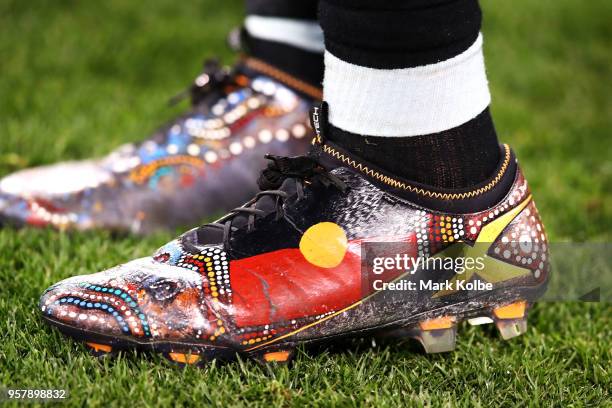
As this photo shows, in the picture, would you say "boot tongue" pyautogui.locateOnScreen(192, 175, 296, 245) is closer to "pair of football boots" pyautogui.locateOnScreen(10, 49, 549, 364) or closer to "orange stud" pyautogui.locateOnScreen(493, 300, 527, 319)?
"pair of football boots" pyautogui.locateOnScreen(10, 49, 549, 364)

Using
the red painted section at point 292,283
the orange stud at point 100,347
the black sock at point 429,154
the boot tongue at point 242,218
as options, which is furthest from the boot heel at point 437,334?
the orange stud at point 100,347

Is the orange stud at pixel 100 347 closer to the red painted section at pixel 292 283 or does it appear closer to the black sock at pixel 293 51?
the red painted section at pixel 292 283

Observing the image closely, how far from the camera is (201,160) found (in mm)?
2072

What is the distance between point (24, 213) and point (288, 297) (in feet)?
2.94

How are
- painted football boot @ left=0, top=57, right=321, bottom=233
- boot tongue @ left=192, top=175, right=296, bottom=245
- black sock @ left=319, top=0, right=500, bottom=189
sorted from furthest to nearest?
painted football boot @ left=0, top=57, right=321, bottom=233 < boot tongue @ left=192, top=175, right=296, bottom=245 < black sock @ left=319, top=0, right=500, bottom=189

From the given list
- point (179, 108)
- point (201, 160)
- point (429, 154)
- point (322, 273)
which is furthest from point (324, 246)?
point (179, 108)

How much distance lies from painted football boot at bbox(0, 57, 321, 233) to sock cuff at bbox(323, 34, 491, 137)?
65 cm

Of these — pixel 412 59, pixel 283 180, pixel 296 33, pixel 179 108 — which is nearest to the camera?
pixel 412 59

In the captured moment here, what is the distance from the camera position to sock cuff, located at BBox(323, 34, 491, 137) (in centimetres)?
137

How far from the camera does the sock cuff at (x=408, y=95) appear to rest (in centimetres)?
137

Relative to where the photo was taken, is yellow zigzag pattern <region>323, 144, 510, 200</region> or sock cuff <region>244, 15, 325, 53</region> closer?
yellow zigzag pattern <region>323, 144, 510, 200</region>

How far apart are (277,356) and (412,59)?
1.97ft

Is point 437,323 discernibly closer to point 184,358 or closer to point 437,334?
point 437,334

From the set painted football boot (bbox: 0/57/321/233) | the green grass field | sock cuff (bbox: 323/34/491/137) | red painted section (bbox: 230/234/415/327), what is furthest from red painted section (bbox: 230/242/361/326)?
painted football boot (bbox: 0/57/321/233)
